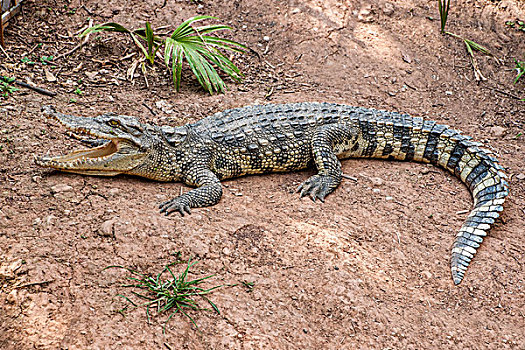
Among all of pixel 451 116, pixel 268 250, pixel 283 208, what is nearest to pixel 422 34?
pixel 451 116

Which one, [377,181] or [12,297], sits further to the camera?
[377,181]

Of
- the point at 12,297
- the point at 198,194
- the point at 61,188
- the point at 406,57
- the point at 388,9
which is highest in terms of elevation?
the point at 388,9

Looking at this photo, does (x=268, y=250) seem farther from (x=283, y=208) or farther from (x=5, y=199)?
(x=5, y=199)

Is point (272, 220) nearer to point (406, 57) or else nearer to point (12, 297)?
point (12, 297)

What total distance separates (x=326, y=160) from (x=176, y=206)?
1808 millimetres

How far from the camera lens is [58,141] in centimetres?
466

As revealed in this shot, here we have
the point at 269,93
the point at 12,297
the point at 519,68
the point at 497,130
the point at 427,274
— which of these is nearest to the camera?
the point at 12,297

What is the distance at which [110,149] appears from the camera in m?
4.42

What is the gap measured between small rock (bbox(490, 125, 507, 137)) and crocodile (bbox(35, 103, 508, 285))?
1.16 m

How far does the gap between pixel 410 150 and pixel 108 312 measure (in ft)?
12.9

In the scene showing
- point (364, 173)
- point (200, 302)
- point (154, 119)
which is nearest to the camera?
point (200, 302)

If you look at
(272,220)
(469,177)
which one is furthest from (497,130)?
(272,220)

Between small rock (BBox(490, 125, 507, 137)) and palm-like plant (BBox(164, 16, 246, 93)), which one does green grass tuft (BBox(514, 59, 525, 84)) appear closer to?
small rock (BBox(490, 125, 507, 137))

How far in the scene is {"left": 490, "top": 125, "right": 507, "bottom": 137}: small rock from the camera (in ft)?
19.5
